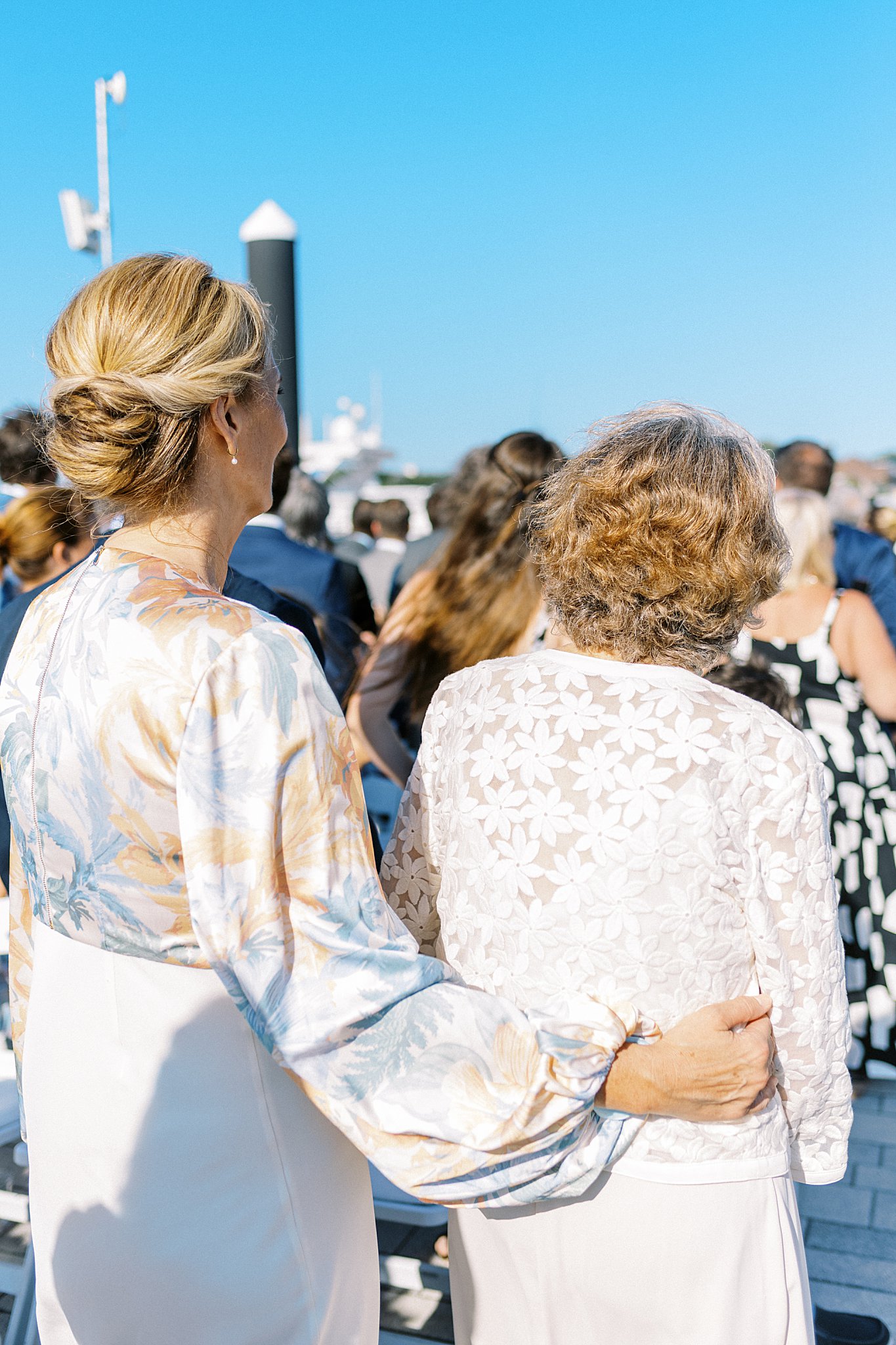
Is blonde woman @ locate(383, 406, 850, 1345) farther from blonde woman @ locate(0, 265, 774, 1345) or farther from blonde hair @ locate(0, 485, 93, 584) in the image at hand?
blonde hair @ locate(0, 485, 93, 584)

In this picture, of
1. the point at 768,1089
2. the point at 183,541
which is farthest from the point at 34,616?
the point at 768,1089

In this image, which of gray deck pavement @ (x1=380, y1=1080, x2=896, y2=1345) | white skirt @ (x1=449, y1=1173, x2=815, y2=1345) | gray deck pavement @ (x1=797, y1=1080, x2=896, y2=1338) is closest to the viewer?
white skirt @ (x1=449, y1=1173, x2=815, y2=1345)

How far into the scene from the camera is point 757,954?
144 centimetres

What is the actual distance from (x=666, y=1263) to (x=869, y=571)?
3.27m

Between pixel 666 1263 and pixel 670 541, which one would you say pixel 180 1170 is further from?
pixel 670 541

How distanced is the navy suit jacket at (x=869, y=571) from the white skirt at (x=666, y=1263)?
3.09 metres

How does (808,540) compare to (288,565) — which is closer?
(808,540)

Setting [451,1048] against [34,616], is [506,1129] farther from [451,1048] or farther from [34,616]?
[34,616]

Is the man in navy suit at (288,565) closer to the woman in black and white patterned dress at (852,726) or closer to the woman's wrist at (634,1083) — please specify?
the woman in black and white patterned dress at (852,726)

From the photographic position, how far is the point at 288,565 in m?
3.65

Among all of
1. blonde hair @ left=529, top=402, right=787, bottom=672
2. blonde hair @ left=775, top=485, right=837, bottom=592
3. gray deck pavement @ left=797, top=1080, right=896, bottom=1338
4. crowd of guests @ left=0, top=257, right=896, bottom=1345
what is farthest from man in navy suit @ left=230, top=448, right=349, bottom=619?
gray deck pavement @ left=797, top=1080, right=896, bottom=1338

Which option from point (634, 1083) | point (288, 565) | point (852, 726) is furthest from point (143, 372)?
point (852, 726)

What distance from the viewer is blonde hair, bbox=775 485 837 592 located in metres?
3.47

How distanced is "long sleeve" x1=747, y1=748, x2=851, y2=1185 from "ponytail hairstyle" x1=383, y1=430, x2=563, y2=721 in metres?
1.56
